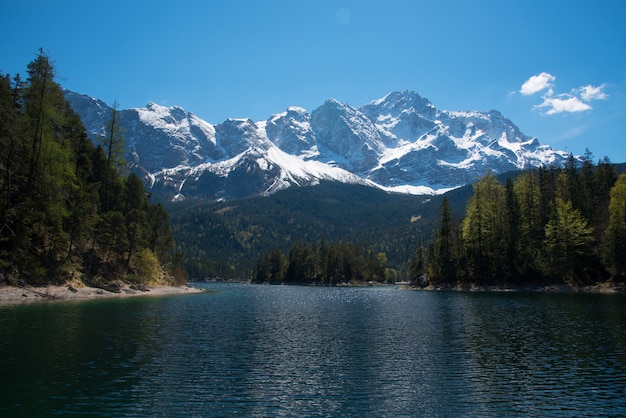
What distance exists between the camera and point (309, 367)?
1131 inches

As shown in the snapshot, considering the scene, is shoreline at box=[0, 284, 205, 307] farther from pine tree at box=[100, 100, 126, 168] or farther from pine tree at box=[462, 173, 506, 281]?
pine tree at box=[462, 173, 506, 281]

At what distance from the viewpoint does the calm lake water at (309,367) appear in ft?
67.5

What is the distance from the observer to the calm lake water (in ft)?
67.5

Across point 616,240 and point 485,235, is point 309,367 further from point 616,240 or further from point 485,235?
point 485,235

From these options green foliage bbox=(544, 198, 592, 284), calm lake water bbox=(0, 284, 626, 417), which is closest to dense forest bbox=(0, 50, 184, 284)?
calm lake water bbox=(0, 284, 626, 417)

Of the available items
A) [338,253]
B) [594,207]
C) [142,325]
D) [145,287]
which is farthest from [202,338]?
[338,253]

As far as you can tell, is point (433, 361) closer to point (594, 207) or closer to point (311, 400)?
point (311, 400)

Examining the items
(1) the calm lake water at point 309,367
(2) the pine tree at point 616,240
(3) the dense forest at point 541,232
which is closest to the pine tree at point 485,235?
(3) the dense forest at point 541,232

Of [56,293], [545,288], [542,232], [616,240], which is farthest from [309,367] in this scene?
[542,232]

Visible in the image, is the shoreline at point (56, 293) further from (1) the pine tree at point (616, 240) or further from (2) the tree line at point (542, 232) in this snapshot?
(1) the pine tree at point (616, 240)

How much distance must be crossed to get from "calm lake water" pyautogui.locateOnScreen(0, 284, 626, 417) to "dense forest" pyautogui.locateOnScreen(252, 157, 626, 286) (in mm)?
49590

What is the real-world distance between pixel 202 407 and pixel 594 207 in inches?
4267

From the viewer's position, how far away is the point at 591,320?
154ft

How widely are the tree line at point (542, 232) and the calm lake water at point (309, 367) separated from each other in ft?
162
